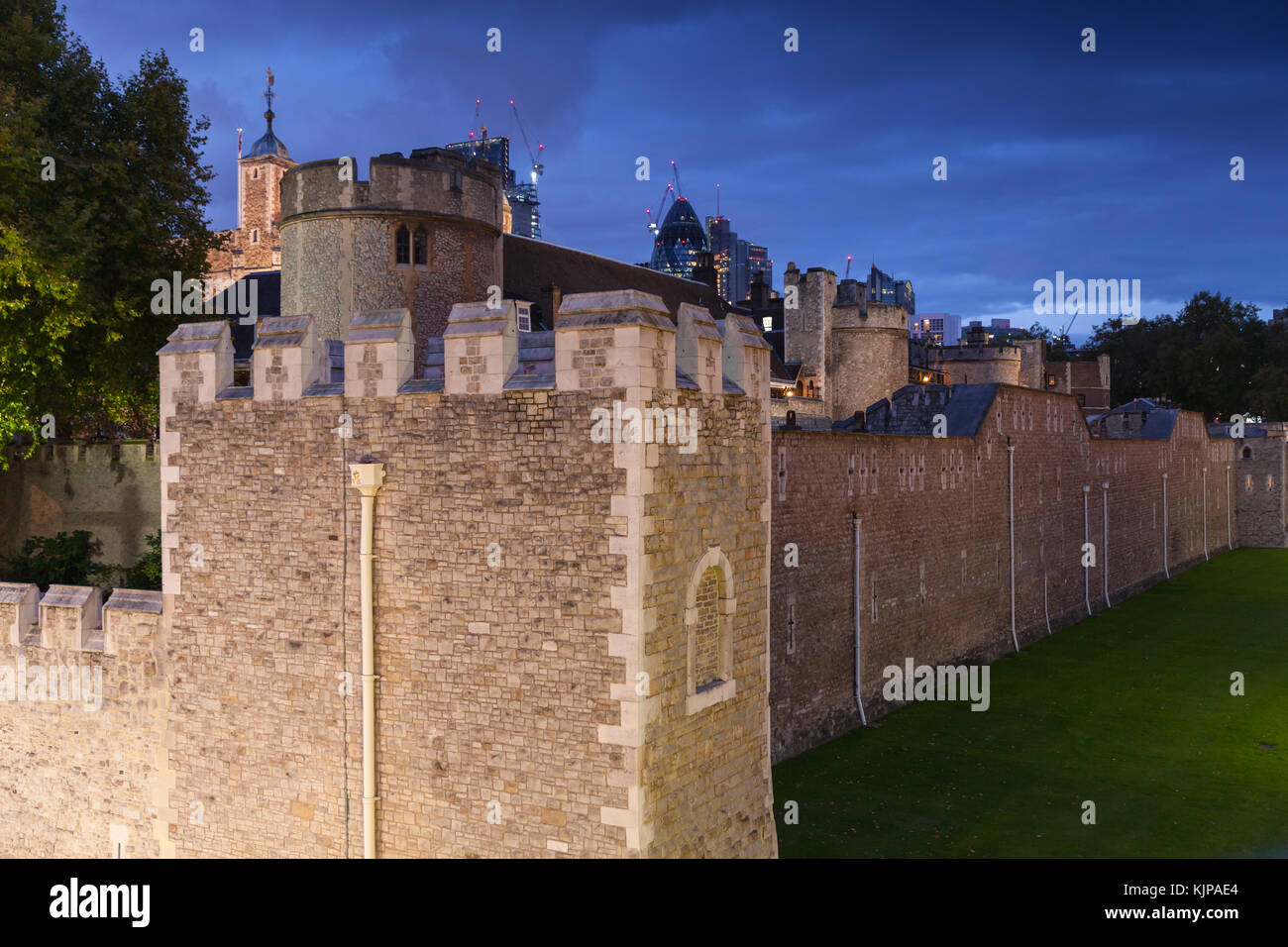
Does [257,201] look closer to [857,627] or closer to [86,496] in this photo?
[86,496]

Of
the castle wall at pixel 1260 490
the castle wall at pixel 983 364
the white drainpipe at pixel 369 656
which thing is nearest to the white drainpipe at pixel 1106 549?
the castle wall at pixel 983 364

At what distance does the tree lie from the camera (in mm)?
20891

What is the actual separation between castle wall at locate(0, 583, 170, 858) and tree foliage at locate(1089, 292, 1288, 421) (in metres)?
80.9

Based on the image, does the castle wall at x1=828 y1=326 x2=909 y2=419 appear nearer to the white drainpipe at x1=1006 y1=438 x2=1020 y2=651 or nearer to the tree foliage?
the white drainpipe at x1=1006 y1=438 x2=1020 y2=651

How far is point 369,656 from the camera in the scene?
11.4 meters

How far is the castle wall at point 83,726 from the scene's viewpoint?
13.2 metres

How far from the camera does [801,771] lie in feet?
62.9

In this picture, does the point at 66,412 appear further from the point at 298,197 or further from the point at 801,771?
the point at 801,771

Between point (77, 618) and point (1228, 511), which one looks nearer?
point (77, 618)

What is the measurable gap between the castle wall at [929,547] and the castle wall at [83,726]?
10.4 meters

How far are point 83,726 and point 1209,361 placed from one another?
87584 millimetres

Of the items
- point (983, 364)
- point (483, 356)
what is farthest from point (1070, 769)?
point (983, 364)

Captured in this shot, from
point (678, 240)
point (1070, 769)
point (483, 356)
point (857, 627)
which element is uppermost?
point (678, 240)
